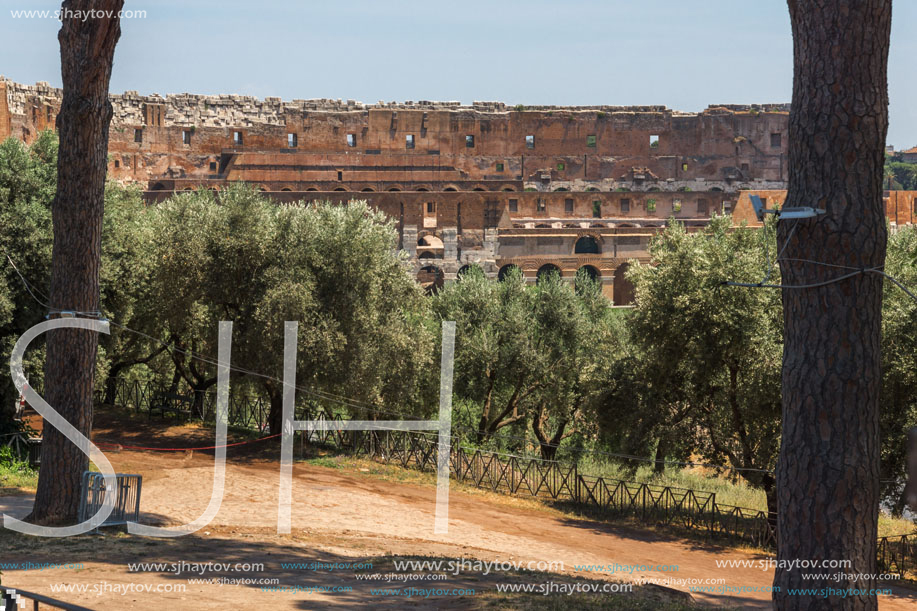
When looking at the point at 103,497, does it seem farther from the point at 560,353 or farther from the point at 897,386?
the point at 560,353

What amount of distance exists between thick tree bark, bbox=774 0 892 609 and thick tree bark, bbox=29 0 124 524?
22.2 ft

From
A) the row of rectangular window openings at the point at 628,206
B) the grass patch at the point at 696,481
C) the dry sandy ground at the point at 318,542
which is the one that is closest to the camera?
the dry sandy ground at the point at 318,542

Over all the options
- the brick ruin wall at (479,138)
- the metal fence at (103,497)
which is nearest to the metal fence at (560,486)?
the metal fence at (103,497)

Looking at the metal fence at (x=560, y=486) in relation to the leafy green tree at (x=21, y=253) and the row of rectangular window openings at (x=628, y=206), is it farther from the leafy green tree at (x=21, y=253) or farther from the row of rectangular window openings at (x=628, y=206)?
the row of rectangular window openings at (x=628, y=206)

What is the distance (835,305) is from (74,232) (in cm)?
712

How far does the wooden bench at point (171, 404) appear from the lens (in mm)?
18562

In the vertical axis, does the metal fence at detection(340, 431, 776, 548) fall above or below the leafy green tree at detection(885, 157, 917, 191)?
below

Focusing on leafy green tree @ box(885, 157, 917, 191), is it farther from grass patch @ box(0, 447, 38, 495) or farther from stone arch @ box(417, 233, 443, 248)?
grass patch @ box(0, 447, 38, 495)

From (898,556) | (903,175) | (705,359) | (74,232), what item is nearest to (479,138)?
(705,359)

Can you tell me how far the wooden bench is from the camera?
18.6 meters

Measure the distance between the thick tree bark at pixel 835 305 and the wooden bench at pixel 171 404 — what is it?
15.7m

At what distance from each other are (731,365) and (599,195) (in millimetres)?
32090

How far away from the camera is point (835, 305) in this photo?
14.5 ft

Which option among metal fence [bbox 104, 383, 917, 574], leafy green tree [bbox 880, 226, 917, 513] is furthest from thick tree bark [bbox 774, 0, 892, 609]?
metal fence [bbox 104, 383, 917, 574]
